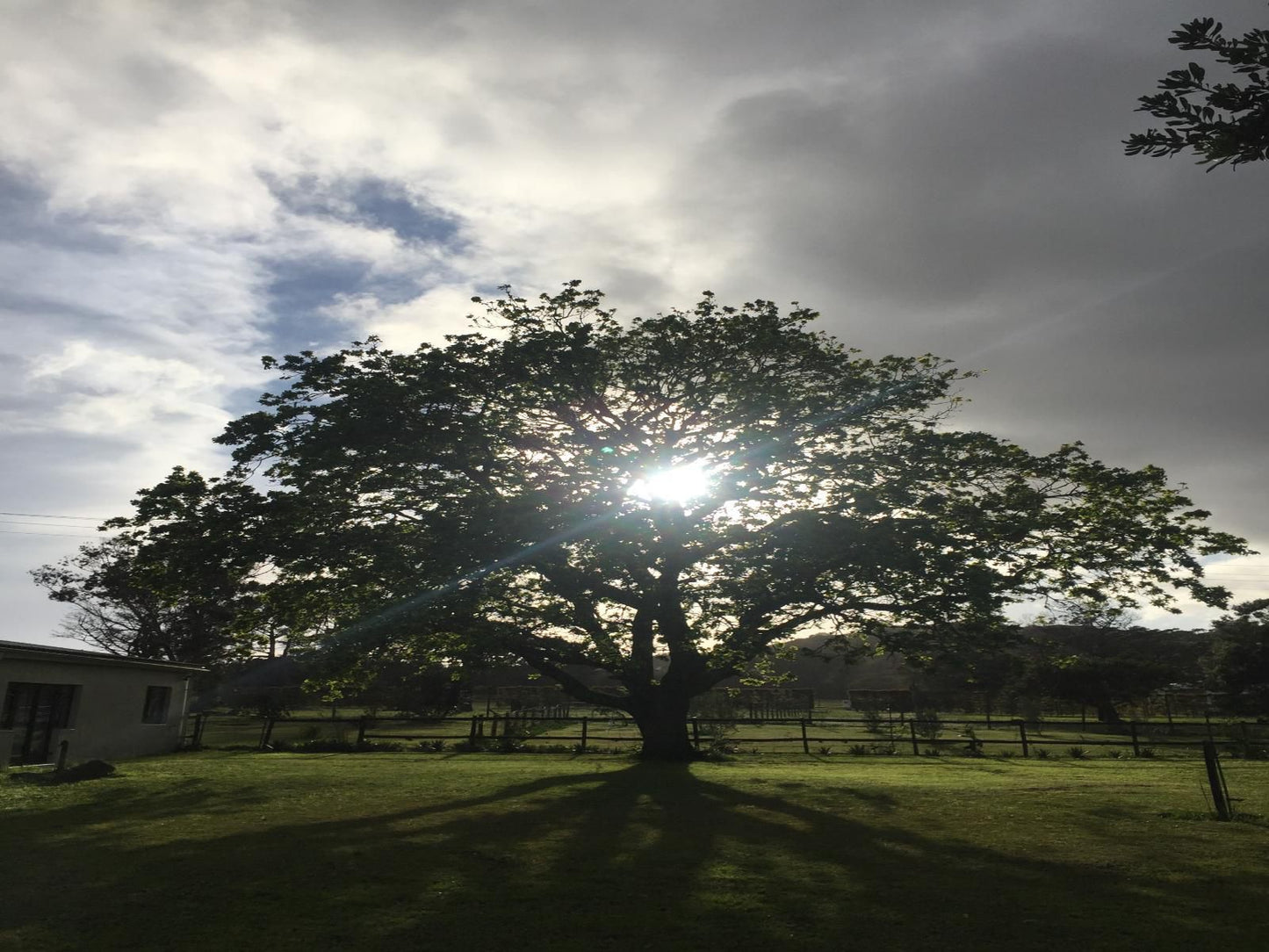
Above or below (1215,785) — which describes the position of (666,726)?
Result: above

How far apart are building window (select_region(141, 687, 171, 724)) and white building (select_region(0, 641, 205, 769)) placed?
0.11 feet

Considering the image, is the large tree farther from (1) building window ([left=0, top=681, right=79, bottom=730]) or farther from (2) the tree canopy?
(1) building window ([left=0, top=681, right=79, bottom=730])

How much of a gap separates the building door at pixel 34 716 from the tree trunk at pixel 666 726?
57.8 feet

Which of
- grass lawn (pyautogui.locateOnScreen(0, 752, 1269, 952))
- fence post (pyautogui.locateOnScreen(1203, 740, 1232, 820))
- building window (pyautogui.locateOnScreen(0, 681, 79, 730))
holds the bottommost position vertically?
grass lawn (pyautogui.locateOnScreen(0, 752, 1269, 952))

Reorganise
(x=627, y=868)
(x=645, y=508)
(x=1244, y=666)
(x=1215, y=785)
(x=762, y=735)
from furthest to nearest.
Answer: (x=1244, y=666) → (x=762, y=735) → (x=645, y=508) → (x=1215, y=785) → (x=627, y=868)

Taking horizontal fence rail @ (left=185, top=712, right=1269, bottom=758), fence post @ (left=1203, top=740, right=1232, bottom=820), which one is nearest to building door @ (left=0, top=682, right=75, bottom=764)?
horizontal fence rail @ (left=185, top=712, right=1269, bottom=758)

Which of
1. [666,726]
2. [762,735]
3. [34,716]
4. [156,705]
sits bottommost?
[762,735]

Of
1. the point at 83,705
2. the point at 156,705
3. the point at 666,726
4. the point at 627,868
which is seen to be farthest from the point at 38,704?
the point at 627,868

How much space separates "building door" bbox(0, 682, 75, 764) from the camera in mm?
22352

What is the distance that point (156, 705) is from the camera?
29484mm

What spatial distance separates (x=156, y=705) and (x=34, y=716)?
625 centimetres

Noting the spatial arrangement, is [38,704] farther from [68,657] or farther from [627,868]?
[627,868]

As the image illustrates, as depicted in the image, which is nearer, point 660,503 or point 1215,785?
point 1215,785

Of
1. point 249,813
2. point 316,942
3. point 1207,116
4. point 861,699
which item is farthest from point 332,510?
point 861,699
